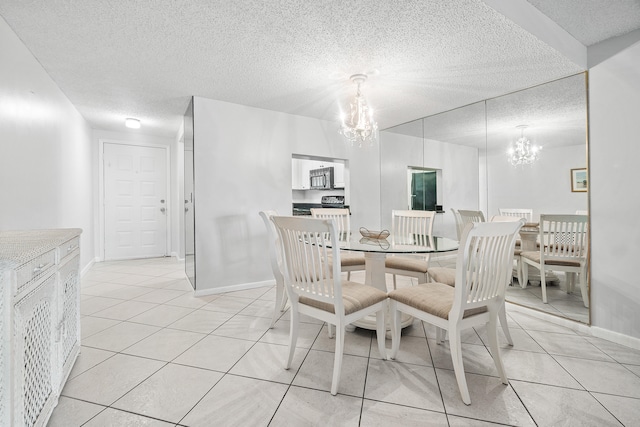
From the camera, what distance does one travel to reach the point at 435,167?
4.03 meters

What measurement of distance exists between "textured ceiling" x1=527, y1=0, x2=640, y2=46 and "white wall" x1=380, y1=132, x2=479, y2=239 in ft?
4.46

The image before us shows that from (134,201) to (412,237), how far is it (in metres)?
5.16

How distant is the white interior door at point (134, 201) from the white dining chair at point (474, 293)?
5.35 m

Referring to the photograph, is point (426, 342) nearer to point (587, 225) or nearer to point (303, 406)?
point (303, 406)

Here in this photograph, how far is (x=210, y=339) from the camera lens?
2281 millimetres

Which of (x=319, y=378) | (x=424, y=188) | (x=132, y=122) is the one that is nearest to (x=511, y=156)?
(x=424, y=188)

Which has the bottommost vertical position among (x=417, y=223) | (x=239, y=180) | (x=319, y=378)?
(x=319, y=378)

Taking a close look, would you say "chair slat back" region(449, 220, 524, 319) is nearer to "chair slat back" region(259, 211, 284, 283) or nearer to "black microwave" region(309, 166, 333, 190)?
"chair slat back" region(259, 211, 284, 283)

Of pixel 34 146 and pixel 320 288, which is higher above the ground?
pixel 34 146

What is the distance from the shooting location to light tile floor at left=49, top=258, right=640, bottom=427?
1.45 metres

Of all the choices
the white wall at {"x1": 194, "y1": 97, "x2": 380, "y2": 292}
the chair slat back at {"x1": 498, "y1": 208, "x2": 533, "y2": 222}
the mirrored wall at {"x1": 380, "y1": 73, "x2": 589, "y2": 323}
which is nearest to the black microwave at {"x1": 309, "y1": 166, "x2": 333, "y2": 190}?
the white wall at {"x1": 194, "y1": 97, "x2": 380, "y2": 292}

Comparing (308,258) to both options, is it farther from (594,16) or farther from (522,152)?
(594,16)

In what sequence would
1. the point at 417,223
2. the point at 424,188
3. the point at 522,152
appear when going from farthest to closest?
the point at 424,188
the point at 417,223
the point at 522,152

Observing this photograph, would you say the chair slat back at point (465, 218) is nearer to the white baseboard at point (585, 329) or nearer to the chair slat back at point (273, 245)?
the white baseboard at point (585, 329)
